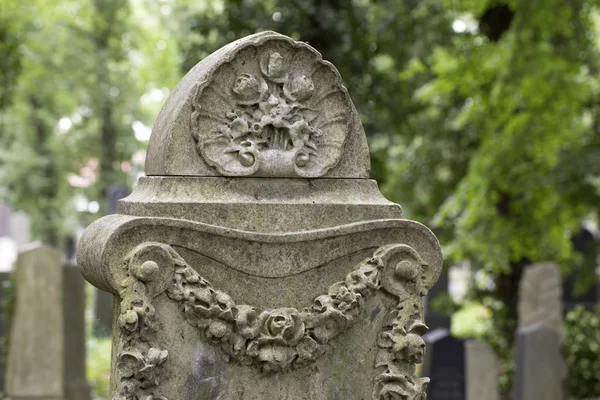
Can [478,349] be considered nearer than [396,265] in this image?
No

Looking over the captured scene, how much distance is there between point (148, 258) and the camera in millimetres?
4938

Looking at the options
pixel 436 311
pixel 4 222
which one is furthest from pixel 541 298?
pixel 4 222

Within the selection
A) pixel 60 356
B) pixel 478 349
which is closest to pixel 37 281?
pixel 60 356

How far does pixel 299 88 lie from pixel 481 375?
252 inches

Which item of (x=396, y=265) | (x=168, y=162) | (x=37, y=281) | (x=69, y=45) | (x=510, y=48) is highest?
(x=69, y=45)

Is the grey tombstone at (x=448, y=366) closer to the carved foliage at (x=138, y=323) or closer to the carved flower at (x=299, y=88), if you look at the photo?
the carved flower at (x=299, y=88)

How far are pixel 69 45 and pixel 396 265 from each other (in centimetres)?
2189

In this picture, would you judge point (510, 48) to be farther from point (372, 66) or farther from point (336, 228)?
point (336, 228)

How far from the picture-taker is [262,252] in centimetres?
523

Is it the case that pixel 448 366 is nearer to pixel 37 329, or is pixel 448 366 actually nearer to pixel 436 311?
pixel 37 329

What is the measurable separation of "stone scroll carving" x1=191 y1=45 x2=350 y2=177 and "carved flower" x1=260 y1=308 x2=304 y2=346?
27.2 inches

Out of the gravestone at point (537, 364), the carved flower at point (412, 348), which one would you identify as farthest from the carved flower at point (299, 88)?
the gravestone at point (537, 364)

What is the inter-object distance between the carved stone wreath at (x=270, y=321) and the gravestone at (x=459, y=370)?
18.8 feet

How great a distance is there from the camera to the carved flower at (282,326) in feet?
16.9
